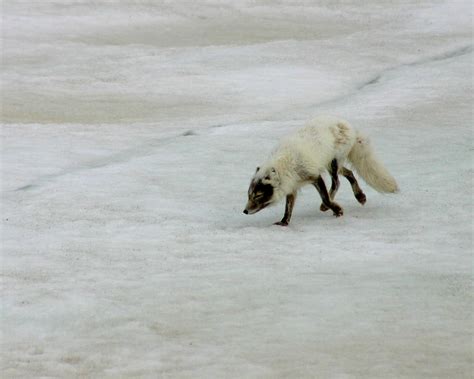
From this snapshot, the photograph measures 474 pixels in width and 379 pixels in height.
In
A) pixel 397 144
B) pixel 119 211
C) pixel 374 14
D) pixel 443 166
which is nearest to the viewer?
pixel 119 211

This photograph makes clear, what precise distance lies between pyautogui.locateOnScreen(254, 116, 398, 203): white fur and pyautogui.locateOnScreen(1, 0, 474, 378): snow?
0.35 m

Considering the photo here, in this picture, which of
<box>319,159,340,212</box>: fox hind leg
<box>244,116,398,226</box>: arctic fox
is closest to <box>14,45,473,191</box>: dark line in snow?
<box>244,116,398,226</box>: arctic fox

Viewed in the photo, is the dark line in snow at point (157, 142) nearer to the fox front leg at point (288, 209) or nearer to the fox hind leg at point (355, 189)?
the fox front leg at point (288, 209)

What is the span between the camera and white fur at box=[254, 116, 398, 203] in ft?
28.6

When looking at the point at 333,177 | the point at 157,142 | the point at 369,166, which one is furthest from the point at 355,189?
the point at 157,142

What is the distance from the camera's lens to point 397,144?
12.2 metres

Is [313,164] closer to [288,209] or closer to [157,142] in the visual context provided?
[288,209]

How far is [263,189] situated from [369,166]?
1177 millimetres

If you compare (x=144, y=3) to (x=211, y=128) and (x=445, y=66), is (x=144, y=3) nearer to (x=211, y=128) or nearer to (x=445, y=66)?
(x=445, y=66)

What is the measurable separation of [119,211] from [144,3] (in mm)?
14548

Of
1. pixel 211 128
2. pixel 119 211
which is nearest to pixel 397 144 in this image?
pixel 211 128

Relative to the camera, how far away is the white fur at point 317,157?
8727 mm

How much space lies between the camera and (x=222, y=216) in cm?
949

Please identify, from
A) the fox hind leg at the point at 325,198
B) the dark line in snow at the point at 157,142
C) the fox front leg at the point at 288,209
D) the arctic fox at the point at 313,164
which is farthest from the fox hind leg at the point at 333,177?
the dark line in snow at the point at 157,142
